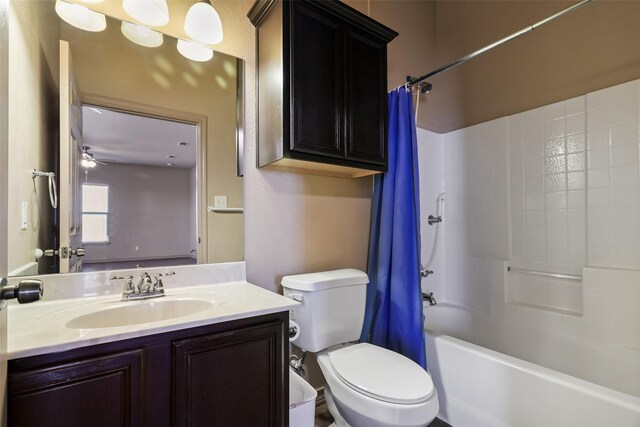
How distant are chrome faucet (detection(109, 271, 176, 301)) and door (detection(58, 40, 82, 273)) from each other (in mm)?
188

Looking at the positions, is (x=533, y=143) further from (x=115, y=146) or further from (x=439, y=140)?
(x=115, y=146)

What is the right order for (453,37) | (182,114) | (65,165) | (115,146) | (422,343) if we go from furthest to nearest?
(453,37)
(422,343)
(182,114)
(115,146)
(65,165)

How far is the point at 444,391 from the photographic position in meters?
1.66

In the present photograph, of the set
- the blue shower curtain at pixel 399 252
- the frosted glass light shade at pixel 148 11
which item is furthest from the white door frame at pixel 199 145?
the blue shower curtain at pixel 399 252

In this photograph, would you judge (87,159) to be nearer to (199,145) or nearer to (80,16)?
(199,145)

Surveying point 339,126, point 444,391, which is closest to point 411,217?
point 339,126

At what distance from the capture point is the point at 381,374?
1280 mm

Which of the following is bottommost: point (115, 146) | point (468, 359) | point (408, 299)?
point (468, 359)

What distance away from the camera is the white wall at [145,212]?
1300 millimetres

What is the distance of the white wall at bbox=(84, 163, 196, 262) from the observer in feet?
4.26

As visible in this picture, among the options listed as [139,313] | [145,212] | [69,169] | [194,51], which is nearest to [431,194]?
[194,51]

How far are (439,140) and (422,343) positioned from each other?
1646 mm

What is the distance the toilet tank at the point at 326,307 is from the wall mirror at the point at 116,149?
389 mm

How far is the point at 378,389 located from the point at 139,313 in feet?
3.17
